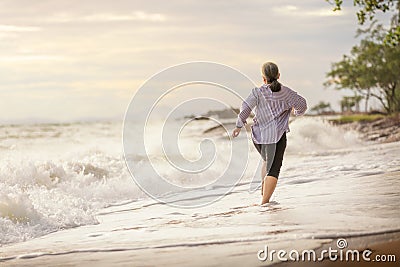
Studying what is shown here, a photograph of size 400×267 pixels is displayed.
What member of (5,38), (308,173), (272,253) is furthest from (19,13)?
(272,253)

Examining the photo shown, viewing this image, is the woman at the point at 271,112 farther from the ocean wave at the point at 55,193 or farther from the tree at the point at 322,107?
the tree at the point at 322,107

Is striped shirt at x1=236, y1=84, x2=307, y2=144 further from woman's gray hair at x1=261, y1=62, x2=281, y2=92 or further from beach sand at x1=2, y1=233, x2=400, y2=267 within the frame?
beach sand at x1=2, y1=233, x2=400, y2=267

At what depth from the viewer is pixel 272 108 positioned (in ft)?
14.5

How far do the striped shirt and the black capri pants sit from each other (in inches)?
1.7

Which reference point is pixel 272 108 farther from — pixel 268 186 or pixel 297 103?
pixel 268 186

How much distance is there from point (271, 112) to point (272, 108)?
27mm

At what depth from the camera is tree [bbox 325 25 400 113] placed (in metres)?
15.0

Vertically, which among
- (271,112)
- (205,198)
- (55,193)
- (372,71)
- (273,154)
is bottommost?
(205,198)

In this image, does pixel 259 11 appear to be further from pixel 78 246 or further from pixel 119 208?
pixel 78 246

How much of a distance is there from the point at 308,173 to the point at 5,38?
6359mm

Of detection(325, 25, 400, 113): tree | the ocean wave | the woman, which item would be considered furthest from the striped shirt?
detection(325, 25, 400, 113): tree

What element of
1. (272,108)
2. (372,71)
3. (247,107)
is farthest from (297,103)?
(372,71)

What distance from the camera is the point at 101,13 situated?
10.7 m

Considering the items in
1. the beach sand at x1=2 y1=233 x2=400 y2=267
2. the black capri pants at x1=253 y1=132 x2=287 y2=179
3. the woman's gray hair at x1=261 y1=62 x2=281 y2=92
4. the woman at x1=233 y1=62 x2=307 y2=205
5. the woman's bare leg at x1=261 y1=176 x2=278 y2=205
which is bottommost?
the beach sand at x1=2 y1=233 x2=400 y2=267
